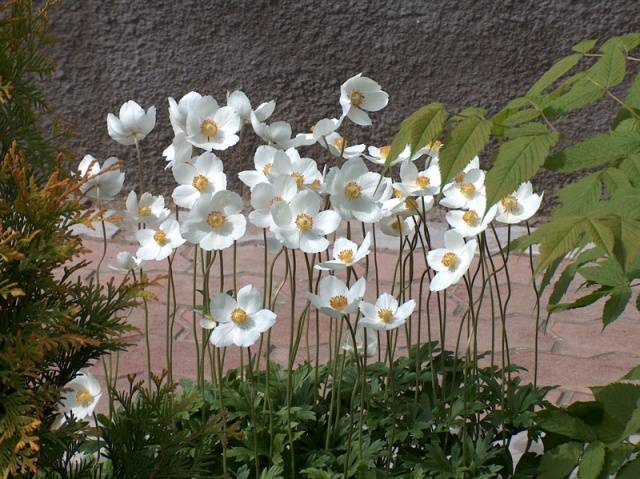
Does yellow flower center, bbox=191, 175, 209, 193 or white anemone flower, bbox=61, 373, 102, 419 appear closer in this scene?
yellow flower center, bbox=191, 175, 209, 193

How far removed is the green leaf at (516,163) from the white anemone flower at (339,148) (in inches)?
30.9

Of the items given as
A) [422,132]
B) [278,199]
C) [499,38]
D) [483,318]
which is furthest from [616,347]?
[422,132]

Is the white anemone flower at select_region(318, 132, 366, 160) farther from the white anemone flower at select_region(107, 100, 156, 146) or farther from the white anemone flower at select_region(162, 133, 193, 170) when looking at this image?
the white anemone flower at select_region(107, 100, 156, 146)

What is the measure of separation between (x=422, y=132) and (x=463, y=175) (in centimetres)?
82

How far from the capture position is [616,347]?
4.95m

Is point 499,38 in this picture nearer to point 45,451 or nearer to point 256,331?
point 256,331

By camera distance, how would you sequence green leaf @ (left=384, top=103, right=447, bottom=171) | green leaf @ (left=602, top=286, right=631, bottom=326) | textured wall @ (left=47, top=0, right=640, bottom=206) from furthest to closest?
textured wall @ (left=47, top=0, right=640, bottom=206) → green leaf @ (left=602, top=286, right=631, bottom=326) → green leaf @ (left=384, top=103, right=447, bottom=171)

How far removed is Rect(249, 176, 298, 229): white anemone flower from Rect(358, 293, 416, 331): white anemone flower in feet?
1.00

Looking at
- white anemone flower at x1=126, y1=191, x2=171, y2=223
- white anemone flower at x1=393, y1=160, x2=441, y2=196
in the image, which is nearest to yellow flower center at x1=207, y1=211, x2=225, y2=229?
white anemone flower at x1=126, y1=191, x2=171, y2=223

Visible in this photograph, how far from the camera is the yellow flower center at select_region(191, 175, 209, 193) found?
280 cm

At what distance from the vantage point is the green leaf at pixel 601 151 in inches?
89.4

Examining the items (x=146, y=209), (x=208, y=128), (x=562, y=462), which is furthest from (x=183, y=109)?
(x=562, y=462)

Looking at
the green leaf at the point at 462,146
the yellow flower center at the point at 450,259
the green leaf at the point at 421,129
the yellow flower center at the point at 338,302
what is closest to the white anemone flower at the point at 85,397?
the yellow flower center at the point at 338,302

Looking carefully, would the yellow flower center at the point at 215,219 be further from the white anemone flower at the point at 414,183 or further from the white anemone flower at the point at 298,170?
the white anemone flower at the point at 414,183
